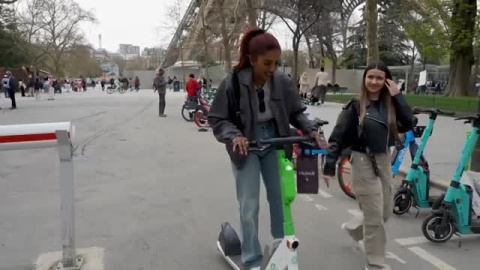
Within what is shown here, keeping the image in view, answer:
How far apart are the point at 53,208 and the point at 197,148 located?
515cm

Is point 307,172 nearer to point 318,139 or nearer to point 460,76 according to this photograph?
point 318,139

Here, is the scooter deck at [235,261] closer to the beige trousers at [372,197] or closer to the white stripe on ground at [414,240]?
the beige trousers at [372,197]

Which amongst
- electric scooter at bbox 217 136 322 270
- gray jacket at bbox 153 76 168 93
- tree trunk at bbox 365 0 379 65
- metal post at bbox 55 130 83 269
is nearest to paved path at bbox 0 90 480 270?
metal post at bbox 55 130 83 269

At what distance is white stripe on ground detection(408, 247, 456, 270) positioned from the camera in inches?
162

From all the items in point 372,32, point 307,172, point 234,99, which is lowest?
point 307,172

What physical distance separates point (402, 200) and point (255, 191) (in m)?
2.54

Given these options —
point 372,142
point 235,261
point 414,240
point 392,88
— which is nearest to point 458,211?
point 414,240

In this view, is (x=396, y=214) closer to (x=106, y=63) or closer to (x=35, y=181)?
(x=35, y=181)

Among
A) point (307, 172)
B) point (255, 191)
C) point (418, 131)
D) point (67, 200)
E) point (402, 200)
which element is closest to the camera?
point (307, 172)

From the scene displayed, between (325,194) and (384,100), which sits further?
(325,194)

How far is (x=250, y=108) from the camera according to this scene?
11.0 ft

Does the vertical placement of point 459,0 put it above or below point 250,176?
above

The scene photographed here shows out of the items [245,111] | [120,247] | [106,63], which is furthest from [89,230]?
[106,63]

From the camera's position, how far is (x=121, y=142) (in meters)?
11.7
